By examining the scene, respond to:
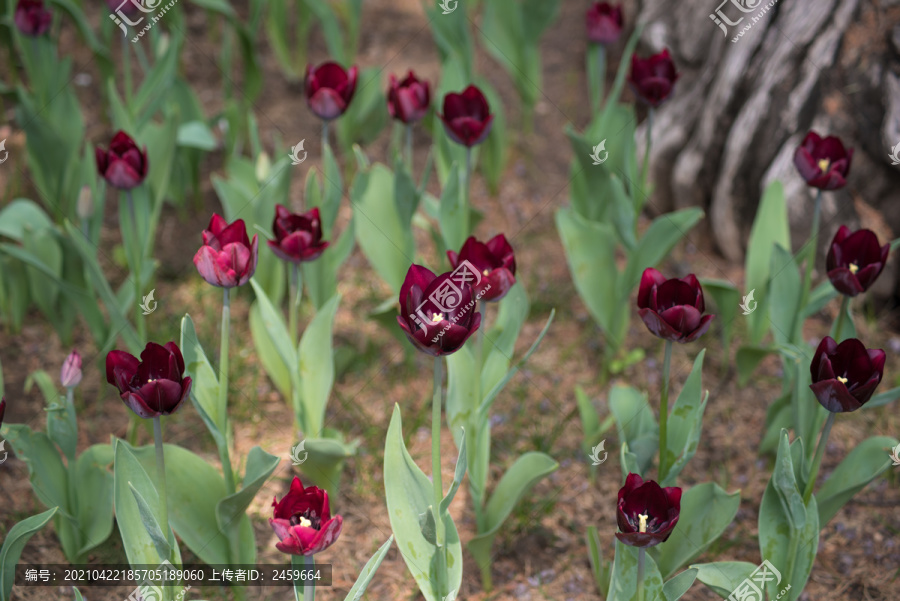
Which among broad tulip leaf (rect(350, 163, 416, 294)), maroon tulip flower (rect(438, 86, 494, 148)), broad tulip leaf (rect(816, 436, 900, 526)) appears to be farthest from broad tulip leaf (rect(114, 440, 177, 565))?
broad tulip leaf (rect(816, 436, 900, 526))

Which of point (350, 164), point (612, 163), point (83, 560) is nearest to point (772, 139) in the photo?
point (612, 163)

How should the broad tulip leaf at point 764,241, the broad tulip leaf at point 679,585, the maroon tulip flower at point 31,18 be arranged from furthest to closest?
the maroon tulip flower at point 31,18
the broad tulip leaf at point 764,241
the broad tulip leaf at point 679,585

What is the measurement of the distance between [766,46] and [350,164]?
5.28ft

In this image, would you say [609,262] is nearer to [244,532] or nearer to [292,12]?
A: [244,532]

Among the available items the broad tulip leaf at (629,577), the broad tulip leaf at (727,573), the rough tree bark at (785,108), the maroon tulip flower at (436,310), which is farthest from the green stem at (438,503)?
the rough tree bark at (785,108)

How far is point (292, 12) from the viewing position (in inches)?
177

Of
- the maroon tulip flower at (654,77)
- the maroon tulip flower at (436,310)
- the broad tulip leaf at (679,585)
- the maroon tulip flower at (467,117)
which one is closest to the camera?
the maroon tulip flower at (436,310)

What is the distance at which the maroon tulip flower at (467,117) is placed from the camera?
2.32 meters

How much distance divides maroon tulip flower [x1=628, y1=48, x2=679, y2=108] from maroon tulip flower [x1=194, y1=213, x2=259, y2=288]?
49.6 inches

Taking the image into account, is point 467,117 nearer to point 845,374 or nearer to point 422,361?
point 422,361

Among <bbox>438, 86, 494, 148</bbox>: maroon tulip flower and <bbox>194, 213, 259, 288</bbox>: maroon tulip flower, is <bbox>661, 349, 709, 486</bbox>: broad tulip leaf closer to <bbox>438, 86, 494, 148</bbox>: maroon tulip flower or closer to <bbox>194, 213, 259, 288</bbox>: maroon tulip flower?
<bbox>438, 86, 494, 148</bbox>: maroon tulip flower

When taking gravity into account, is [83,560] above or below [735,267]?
below

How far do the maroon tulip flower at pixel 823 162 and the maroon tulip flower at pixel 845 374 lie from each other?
582mm

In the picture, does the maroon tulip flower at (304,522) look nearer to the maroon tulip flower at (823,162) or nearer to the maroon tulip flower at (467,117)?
the maroon tulip flower at (467,117)
